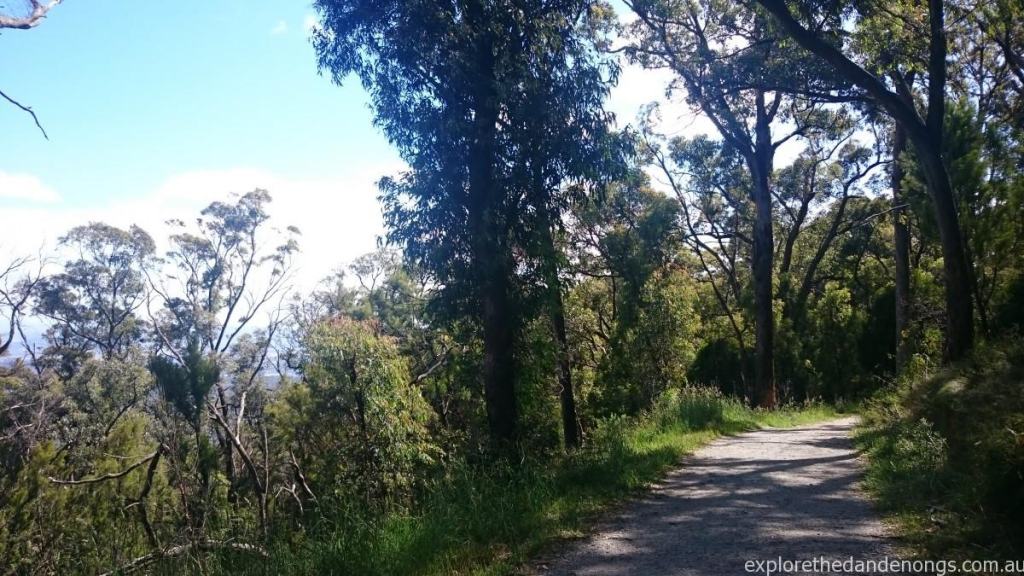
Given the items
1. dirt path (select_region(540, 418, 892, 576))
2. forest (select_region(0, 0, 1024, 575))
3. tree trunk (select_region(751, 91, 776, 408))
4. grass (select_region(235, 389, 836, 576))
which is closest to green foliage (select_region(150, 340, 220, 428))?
forest (select_region(0, 0, 1024, 575))

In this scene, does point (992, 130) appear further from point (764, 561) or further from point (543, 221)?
point (764, 561)

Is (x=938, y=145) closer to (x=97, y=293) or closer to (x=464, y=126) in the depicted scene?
(x=464, y=126)

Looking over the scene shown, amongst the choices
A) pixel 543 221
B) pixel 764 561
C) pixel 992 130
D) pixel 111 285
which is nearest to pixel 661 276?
pixel 992 130

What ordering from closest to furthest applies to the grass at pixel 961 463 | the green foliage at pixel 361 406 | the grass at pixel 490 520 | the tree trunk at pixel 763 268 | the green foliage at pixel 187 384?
the grass at pixel 961 463 → the grass at pixel 490 520 → the green foliage at pixel 361 406 → the green foliage at pixel 187 384 → the tree trunk at pixel 763 268

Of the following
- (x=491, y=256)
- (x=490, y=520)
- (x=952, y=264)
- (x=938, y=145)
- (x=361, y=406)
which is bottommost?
(x=490, y=520)

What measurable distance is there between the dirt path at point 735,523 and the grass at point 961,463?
0.98 feet

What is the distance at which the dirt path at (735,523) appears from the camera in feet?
15.5

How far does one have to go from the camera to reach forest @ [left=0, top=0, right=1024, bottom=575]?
6016mm

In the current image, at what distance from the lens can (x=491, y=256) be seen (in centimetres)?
937

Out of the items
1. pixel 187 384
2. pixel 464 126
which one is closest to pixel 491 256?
pixel 464 126

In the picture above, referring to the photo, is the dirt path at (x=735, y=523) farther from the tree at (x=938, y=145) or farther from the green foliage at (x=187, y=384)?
the green foliage at (x=187, y=384)

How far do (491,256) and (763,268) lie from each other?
13.6 metres

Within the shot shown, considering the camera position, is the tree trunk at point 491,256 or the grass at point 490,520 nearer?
the grass at point 490,520

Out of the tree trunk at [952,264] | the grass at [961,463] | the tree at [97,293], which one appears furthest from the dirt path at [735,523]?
the tree at [97,293]
